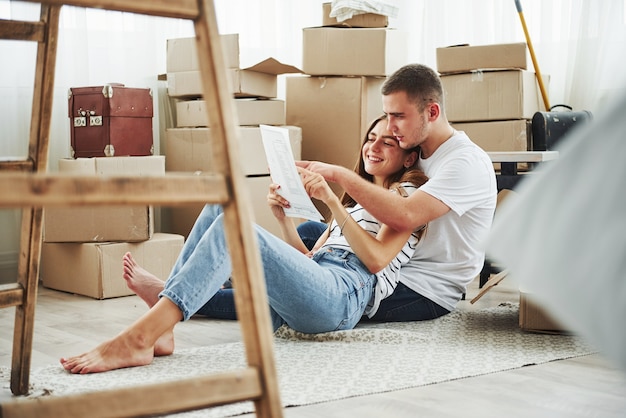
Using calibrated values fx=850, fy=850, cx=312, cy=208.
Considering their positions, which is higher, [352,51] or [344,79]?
[352,51]

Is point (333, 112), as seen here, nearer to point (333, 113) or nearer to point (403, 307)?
point (333, 113)

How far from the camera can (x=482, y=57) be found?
367 centimetres

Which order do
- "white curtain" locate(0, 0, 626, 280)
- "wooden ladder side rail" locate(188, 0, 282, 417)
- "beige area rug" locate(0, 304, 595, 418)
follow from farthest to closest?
"white curtain" locate(0, 0, 626, 280), "beige area rug" locate(0, 304, 595, 418), "wooden ladder side rail" locate(188, 0, 282, 417)

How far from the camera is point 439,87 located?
2.35 m

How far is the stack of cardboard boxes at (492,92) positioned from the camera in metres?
3.62

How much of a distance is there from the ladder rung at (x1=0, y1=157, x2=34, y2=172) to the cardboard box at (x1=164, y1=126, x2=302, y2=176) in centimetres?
202

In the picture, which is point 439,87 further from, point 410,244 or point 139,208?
point 139,208

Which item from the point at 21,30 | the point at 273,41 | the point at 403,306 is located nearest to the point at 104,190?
the point at 21,30

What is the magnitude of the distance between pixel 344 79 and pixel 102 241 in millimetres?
1257

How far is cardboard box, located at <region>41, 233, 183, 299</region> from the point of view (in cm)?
300

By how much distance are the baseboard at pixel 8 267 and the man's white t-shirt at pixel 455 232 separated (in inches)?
68.5

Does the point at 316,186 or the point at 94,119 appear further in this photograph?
the point at 94,119

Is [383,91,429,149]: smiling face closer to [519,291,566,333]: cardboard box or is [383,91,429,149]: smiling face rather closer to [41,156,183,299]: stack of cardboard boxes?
[519,291,566,333]: cardboard box

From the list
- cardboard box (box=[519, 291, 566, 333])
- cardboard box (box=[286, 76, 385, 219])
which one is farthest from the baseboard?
cardboard box (box=[519, 291, 566, 333])
